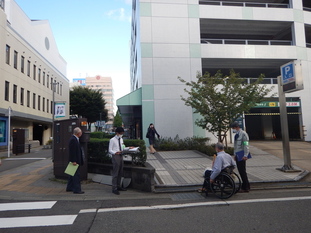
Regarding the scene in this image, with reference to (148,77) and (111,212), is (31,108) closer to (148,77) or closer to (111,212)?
(148,77)

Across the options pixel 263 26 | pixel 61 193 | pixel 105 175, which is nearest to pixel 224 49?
pixel 263 26

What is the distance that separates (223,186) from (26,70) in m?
27.8

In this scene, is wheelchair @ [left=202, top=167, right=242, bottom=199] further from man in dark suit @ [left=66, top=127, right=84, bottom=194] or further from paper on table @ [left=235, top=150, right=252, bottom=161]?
man in dark suit @ [left=66, top=127, right=84, bottom=194]

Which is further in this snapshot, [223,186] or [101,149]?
[101,149]

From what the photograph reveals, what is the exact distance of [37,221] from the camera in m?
4.17

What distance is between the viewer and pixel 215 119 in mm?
11484

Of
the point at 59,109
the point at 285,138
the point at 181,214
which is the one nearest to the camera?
the point at 181,214

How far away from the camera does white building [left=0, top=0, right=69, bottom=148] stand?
2236 cm

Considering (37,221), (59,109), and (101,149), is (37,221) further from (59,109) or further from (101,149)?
(59,109)

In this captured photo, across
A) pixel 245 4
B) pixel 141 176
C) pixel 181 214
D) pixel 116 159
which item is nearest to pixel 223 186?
pixel 181 214

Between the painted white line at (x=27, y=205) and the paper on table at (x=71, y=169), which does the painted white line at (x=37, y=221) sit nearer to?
the painted white line at (x=27, y=205)

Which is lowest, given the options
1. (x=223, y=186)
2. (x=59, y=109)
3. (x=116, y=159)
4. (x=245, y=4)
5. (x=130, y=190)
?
(x=130, y=190)

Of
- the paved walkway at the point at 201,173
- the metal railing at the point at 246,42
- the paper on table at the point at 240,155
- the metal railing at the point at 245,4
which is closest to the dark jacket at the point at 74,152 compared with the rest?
the paved walkway at the point at 201,173

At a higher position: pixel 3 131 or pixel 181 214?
pixel 3 131
